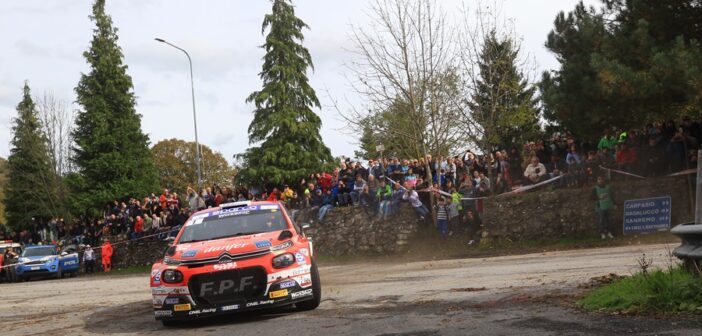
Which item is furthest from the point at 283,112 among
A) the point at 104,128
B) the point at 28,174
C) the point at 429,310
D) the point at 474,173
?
the point at 429,310

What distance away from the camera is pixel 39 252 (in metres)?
36.9

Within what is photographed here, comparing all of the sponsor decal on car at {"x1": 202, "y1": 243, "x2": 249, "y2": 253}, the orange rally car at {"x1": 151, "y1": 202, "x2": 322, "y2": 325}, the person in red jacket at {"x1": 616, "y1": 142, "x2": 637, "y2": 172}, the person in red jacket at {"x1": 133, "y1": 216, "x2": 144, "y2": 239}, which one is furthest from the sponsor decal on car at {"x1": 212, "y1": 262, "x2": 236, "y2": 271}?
the person in red jacket at {"x1": 133, "y1": 216, "x2": 144, "y2": 239}

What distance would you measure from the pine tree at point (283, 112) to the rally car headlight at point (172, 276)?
33.7 meters

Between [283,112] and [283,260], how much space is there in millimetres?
34978

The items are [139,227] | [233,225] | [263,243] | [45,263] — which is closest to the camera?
[263,243]

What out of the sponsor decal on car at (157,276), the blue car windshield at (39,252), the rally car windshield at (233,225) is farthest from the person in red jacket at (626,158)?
the blue car windshield at (39,252)

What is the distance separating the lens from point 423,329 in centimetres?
866

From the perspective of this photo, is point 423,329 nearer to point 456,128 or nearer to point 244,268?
point 244,268

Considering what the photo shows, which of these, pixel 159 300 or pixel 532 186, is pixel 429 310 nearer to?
pixel 159 300

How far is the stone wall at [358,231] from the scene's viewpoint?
26922mm

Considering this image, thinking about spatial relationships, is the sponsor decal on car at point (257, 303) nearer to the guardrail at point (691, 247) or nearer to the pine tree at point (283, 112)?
the guardrail at point (691, 247)

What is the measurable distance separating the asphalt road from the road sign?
3.29 m

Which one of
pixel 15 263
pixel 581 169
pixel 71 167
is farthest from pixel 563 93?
pixel 71 167

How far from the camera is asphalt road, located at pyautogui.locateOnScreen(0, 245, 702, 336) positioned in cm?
829
